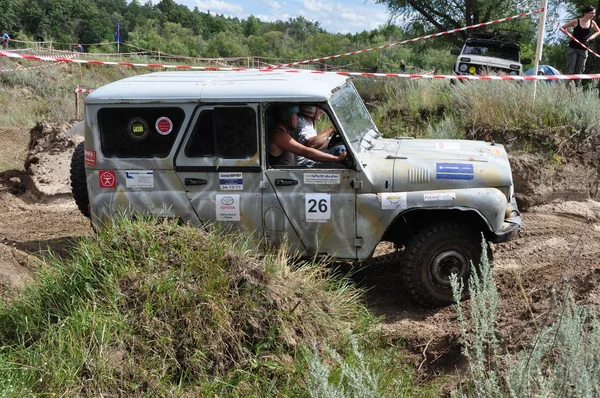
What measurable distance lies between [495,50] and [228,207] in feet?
38.1

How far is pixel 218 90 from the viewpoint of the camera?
5.27m

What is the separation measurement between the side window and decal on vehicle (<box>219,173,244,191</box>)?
15cm

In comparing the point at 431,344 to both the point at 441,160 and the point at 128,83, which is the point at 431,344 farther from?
the point at 128,83

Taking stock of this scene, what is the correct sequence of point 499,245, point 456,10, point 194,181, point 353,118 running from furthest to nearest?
point 456,10 < point 499,245 < point 353,118 < point 194,181

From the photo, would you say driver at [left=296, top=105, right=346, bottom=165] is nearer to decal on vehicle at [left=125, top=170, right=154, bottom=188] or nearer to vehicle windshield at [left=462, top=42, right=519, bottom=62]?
decal on vehicle at [left=125, top=170, right=154, bottom=188]

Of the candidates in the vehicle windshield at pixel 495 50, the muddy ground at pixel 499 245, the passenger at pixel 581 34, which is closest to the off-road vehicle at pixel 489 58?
the vehicle windshield at pixel 495 50

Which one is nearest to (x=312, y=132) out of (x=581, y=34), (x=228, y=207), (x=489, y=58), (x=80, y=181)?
(x=228, y=207)

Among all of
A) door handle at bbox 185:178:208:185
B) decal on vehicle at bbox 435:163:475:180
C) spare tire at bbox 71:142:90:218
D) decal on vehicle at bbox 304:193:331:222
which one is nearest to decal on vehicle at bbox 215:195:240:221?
door handle at bbox 185:178:208:185

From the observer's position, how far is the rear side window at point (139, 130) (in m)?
5.32

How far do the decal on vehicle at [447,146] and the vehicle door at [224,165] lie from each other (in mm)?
1649

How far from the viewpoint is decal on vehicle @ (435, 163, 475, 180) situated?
17.0 ft

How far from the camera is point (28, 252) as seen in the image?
21.9 ft

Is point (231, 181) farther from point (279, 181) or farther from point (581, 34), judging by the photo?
point (581, 34)

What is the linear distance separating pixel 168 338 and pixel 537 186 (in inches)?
226
